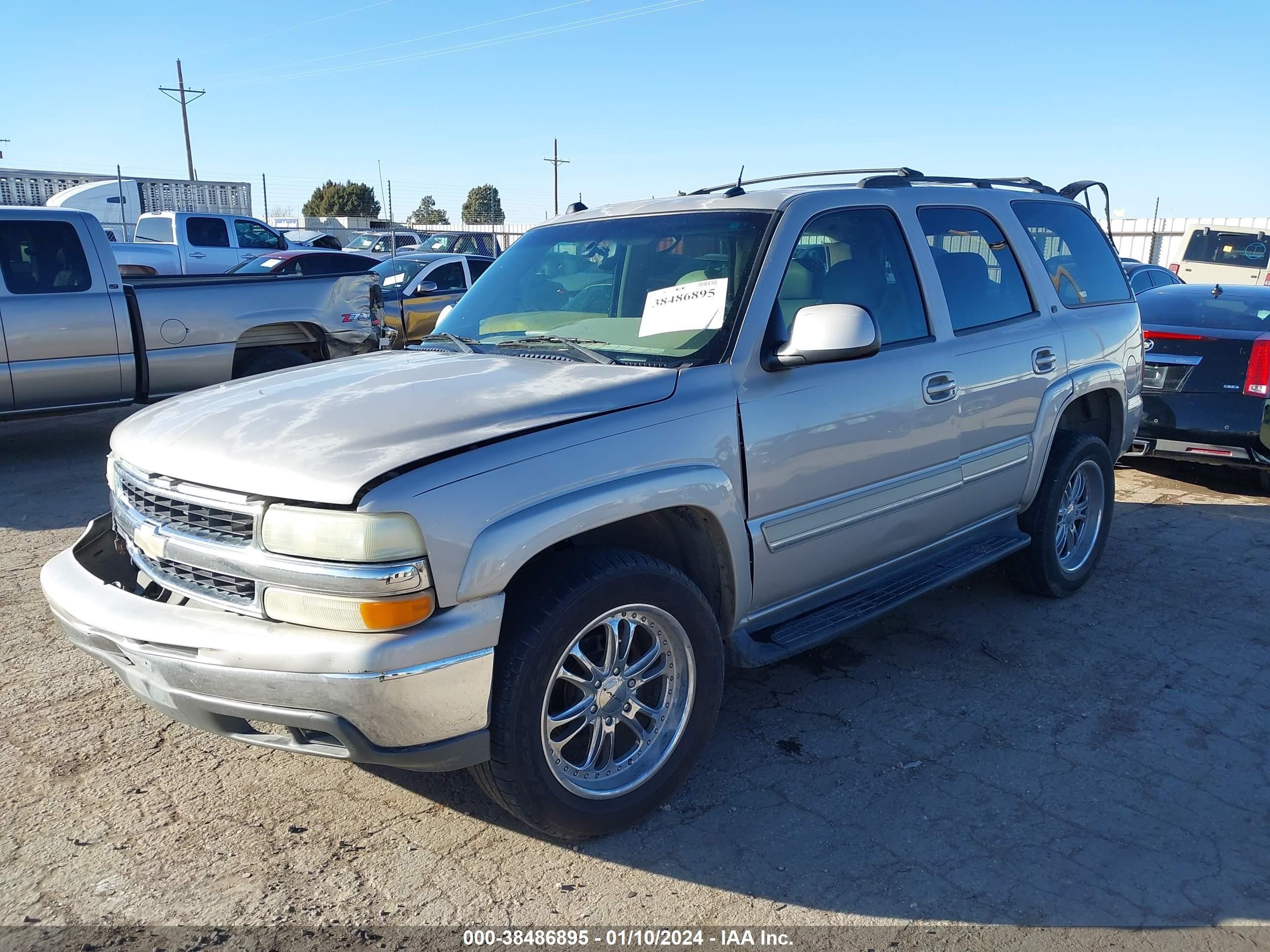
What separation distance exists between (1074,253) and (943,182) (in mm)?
1069

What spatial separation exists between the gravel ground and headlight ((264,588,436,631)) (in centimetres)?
84

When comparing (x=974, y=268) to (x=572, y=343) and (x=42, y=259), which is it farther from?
(x=42, y=259)

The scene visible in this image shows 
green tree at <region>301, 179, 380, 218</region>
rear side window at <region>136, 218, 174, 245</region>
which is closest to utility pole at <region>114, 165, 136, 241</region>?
rear side window at <region>136, 218, 174, 245</region>

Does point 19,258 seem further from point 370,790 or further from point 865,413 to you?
point 865,413

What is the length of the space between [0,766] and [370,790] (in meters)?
1.32

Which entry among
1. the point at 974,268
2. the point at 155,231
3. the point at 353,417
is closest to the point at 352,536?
the point at 353,417

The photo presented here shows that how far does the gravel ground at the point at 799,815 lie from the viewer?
8.86ft

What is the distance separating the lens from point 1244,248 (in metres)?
17.7

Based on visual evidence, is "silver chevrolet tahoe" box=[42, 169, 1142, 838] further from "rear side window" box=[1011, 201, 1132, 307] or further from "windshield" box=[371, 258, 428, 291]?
"windshield" box=[371, 258, 428, 291]

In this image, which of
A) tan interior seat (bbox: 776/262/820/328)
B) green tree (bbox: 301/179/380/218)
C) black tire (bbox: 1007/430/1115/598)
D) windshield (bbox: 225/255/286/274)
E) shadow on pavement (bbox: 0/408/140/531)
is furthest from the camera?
green tree (bbox: 301/179/380/218)

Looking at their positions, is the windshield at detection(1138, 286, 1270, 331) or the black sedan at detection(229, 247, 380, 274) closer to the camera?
the windshield at detection(1138, 286, 1270, 331)

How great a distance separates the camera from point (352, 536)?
246cm

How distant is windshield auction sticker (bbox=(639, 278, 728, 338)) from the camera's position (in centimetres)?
341

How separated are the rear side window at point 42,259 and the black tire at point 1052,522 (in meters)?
7.43
